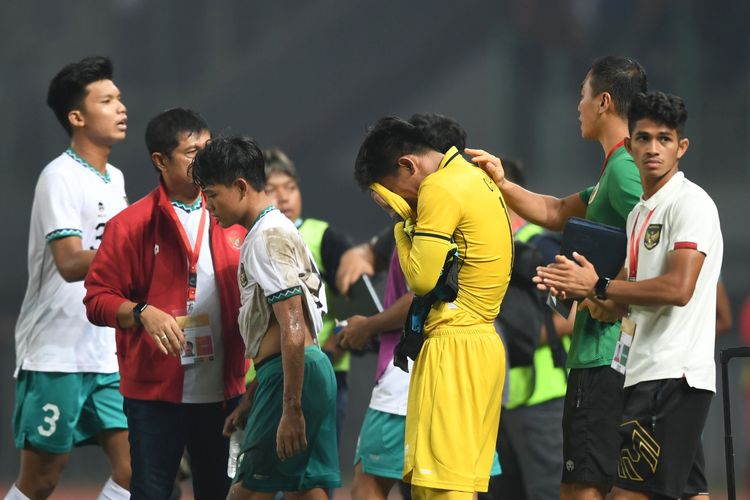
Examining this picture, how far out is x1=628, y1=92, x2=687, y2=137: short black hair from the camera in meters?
3.74

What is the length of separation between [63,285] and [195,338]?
0.96 m

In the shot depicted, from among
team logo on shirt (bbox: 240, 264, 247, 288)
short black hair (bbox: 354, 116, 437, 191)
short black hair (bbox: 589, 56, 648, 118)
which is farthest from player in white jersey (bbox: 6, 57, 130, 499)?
short black hair (bbox: 589, 56, 648, 118)

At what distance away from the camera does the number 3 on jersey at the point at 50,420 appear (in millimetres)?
4859

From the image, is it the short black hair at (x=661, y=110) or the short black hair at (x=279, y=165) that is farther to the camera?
the short black hair at (x=279, y=165)

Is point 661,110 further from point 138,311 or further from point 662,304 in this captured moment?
point 138,311

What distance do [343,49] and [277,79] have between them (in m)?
0.72

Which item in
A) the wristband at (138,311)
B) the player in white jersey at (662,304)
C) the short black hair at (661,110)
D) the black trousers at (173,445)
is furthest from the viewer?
the black trousers at (173,445)

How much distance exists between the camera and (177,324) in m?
4.21

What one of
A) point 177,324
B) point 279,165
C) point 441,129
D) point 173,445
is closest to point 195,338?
point 177,324

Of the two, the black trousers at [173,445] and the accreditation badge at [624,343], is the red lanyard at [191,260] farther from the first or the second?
the accreditation badge at [624,343]

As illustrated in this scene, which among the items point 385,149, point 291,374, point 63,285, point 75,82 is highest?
point 75,82

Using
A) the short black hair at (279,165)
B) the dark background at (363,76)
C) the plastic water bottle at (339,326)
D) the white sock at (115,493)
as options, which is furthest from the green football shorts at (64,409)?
the dark background at (363,76)

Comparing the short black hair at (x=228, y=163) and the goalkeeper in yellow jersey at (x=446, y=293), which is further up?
the short black hair at (x=228, y=163)

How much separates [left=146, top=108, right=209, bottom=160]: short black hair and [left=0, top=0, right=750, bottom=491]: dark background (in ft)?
23.6
